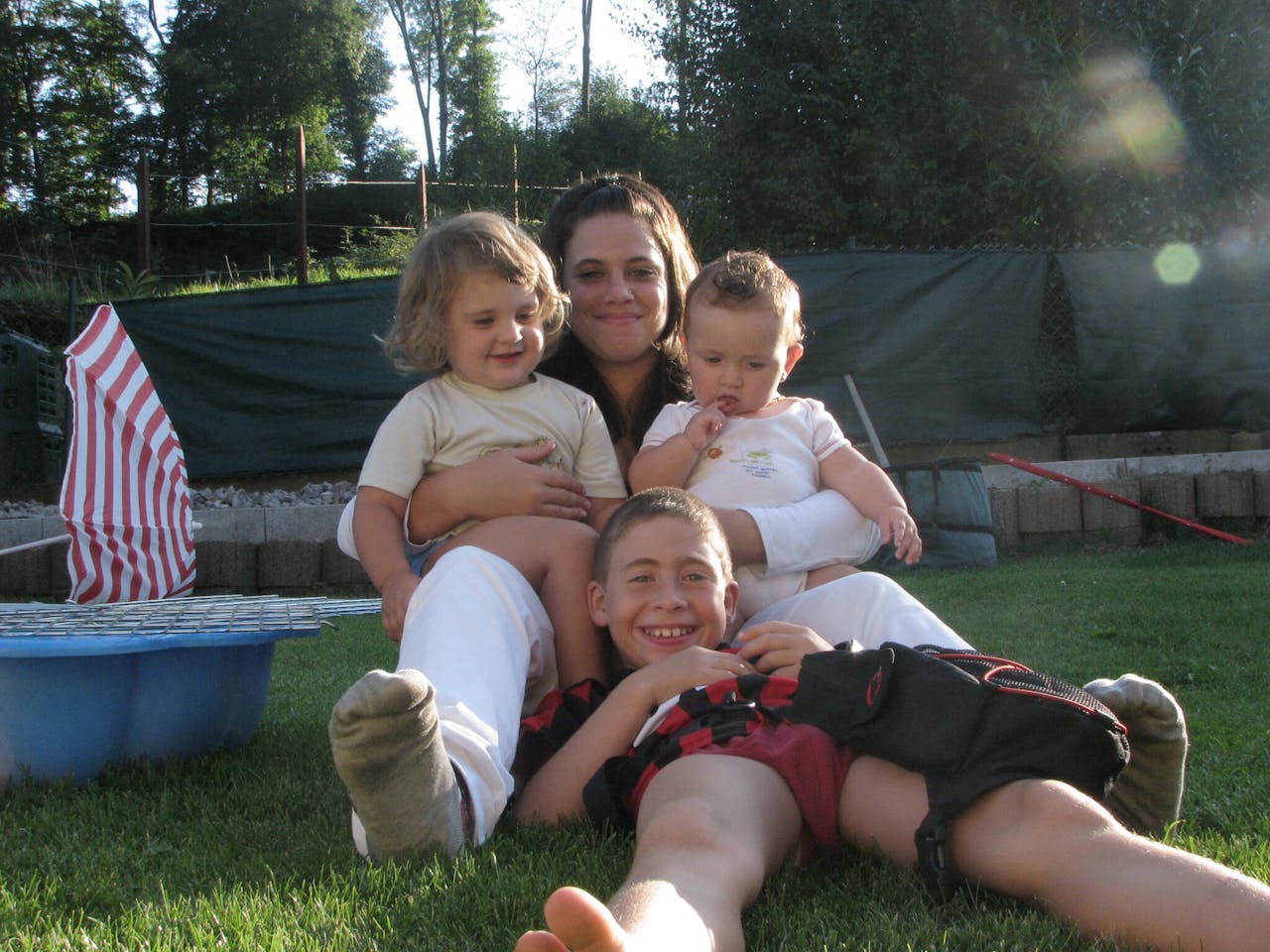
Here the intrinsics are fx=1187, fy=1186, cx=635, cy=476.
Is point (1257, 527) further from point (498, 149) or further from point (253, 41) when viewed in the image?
point (253, 41)

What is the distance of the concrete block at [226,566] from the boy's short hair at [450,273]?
4.04 meters

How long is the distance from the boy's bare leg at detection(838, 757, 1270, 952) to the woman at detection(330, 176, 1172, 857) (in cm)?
41

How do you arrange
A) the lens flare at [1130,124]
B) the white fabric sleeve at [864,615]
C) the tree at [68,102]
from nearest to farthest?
1. the white fabric sleeve at [864,615]
2. the lens flare at [1130,124]
3. the tree at [68,102]

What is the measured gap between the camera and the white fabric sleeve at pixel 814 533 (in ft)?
7.53

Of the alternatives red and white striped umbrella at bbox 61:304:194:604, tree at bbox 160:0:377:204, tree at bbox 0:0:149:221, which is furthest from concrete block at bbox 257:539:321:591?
tree at bbox 160:0:377:204

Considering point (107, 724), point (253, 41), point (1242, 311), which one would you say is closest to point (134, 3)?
point (253, 41)

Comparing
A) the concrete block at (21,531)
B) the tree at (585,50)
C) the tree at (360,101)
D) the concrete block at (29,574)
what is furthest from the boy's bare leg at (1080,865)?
the tree at (360,101)

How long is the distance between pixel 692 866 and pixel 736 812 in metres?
0.17

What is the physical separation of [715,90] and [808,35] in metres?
1.26

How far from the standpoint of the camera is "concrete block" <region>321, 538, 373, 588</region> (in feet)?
20.7

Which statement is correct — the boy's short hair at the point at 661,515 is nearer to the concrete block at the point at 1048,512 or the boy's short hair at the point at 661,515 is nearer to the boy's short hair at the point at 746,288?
the boy's short hair at the point at 746,288

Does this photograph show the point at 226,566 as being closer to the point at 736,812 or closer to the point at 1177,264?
the point at 736,812

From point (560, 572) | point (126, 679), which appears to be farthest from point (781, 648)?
point (126, 679)

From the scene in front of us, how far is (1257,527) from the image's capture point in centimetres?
710
